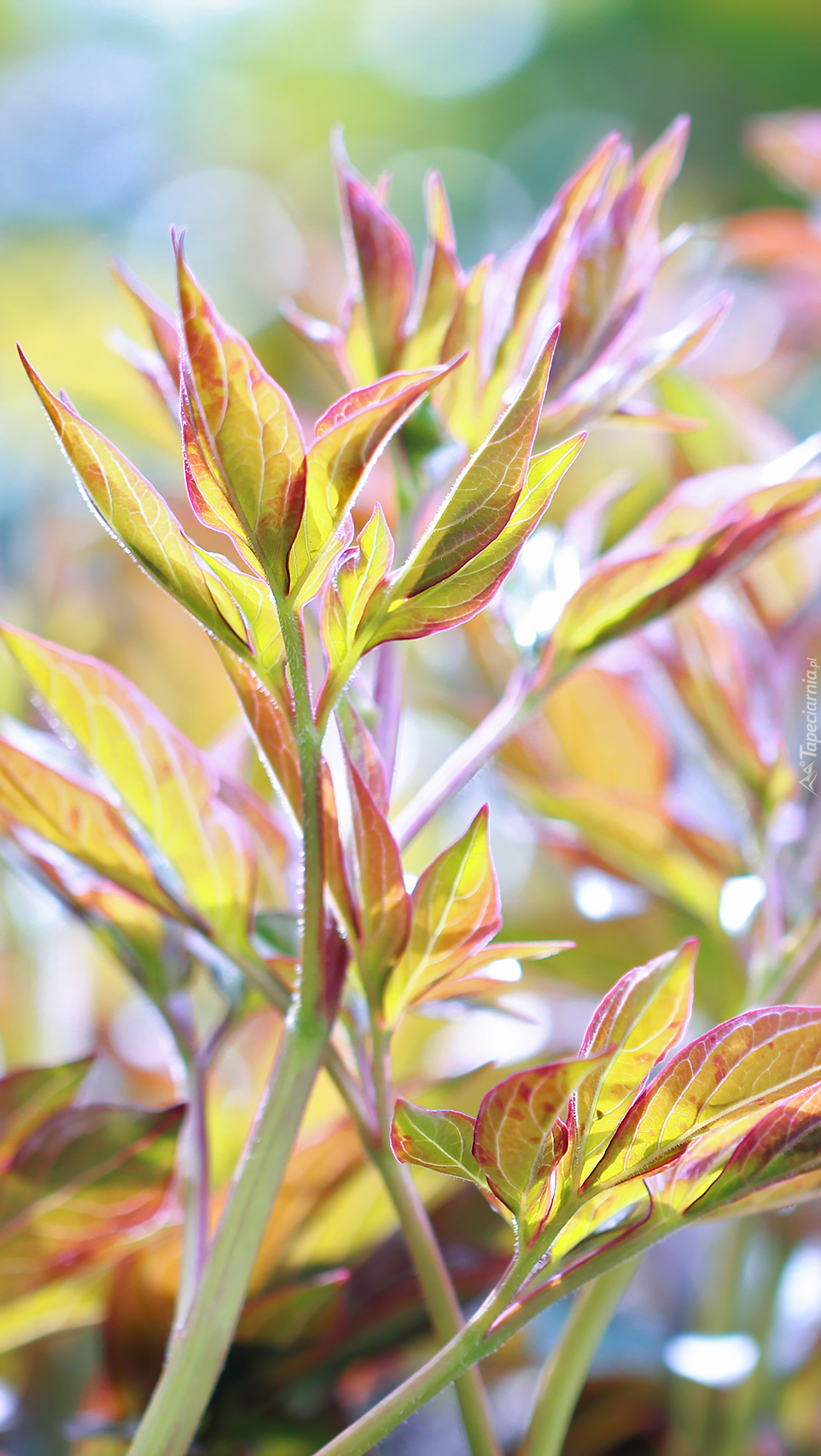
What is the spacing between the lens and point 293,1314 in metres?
0.28

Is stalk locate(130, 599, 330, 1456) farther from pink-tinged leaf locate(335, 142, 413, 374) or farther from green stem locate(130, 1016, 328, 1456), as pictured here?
pink-tinged leaf locate(335, 142, 413, 374)

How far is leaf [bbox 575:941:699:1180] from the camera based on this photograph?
0.18 m

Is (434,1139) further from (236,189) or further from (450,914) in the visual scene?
(236,189)

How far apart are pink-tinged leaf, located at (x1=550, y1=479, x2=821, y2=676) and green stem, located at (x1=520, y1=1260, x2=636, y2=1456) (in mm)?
138

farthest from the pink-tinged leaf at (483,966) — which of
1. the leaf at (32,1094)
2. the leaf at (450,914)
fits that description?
the leaf at (32,1094)

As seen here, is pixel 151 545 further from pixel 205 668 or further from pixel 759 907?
pixel 205 668

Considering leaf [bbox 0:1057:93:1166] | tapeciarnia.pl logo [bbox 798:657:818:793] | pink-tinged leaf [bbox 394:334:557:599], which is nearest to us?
pink-tinged leaf [bbox 394:334:557:599]

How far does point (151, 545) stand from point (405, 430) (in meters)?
0.09

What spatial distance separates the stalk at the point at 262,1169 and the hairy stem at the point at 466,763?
46 millimetres

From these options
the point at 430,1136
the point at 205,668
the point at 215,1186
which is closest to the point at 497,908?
the point at 430,1136

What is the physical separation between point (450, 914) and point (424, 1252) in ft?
0.24

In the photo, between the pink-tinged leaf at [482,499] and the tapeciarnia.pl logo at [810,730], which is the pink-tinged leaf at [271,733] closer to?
the pink-tinged leaf at [482,499]

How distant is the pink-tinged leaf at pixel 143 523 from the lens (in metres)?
0.17

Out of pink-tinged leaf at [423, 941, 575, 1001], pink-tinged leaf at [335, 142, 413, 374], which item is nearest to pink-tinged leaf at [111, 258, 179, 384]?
pink-tinged leaf at [335, 142, 413, 374]
